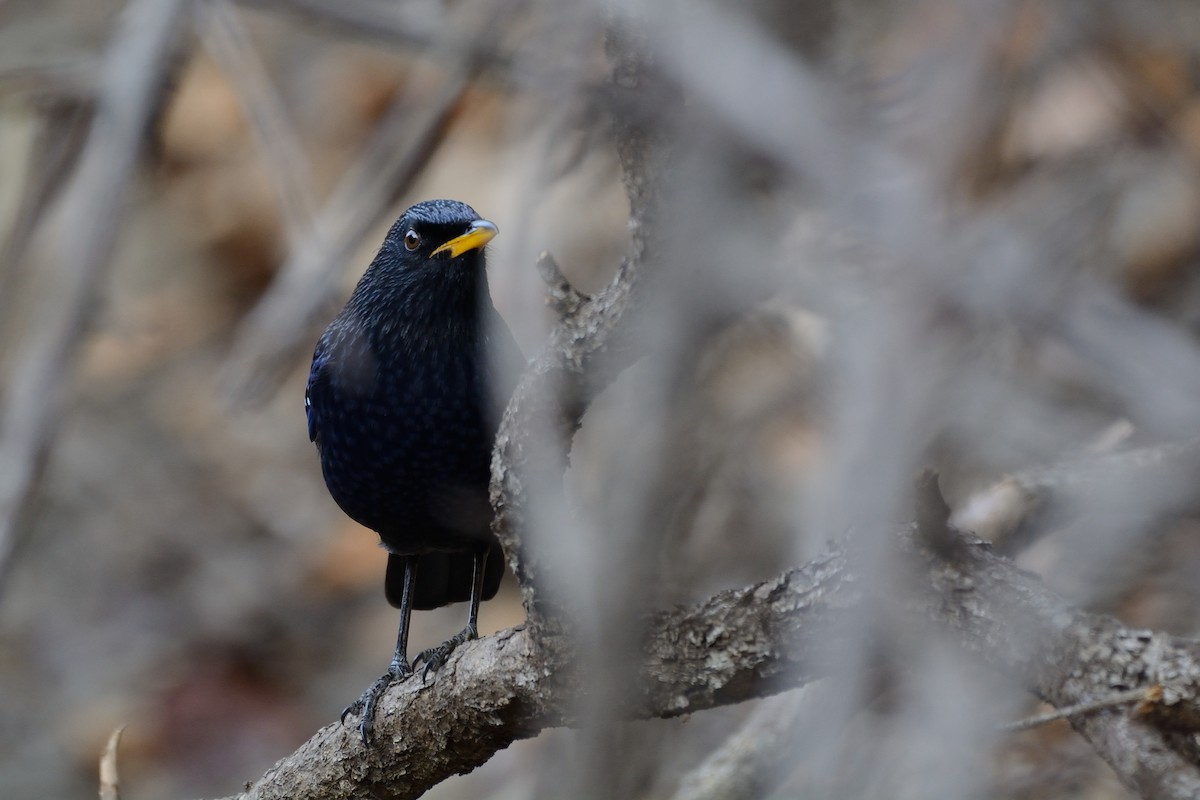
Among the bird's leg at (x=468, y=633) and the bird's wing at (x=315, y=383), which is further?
the bird's wing at (x=315, y=383)

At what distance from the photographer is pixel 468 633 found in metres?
4.20

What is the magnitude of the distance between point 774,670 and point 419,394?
1.78m

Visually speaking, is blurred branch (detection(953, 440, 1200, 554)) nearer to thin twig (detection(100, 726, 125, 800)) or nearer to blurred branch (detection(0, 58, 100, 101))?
thin twig (detection(100, 726, 125, 800))

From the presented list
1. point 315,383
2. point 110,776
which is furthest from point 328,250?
point 110,776

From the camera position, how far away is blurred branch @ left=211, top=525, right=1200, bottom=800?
2.26 m

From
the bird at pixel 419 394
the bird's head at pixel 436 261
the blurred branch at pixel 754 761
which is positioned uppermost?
the bird's head at pixel 436 261

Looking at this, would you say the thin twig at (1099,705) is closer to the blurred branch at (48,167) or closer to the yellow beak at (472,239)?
the yellow beak at (472,239)

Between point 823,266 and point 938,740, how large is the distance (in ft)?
8.81

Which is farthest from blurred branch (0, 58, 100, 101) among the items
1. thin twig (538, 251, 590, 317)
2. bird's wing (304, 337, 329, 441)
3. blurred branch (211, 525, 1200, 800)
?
thin twig (538, 251, 590, 317)

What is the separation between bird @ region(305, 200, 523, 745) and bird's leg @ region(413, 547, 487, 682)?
0.01 m

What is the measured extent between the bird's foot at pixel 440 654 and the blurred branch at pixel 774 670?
0.06m

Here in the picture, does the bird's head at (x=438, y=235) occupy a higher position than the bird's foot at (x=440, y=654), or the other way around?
the bird's head at (x=438, y=235)

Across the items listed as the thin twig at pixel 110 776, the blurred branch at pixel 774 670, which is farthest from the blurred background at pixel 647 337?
the thin twig at pixel 110 776

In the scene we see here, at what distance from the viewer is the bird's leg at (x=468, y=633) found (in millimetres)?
3798
